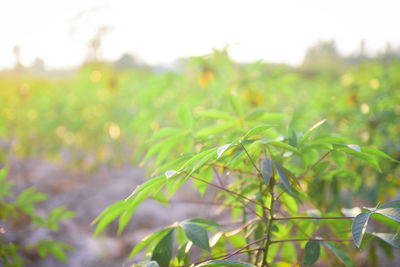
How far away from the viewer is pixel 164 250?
601mm

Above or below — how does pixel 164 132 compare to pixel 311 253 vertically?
above

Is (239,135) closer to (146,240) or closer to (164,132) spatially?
(164,132)

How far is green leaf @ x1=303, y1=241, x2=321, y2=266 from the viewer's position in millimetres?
578

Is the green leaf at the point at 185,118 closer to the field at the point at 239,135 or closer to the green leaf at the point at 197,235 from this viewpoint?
the field at the point at 239,135

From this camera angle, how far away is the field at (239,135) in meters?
0.63

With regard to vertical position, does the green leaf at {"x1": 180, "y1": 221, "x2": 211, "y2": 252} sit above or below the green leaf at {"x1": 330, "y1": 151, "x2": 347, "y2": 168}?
below

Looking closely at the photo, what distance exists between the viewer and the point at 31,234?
2.20m

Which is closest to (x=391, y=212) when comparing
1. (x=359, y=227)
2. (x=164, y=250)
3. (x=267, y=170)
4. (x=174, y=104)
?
(x=359, y=227)

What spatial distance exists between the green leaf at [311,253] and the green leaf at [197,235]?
0.22 metres

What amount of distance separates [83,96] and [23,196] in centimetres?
308

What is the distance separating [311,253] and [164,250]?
0.31 metres

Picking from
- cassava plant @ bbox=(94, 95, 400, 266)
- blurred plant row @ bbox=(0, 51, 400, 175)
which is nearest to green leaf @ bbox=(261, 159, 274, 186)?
cassava plant @ bbox=(94, 95, 400, 266)

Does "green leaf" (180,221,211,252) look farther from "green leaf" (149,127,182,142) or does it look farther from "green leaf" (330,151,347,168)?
"green leaf" (330,151,347,168)

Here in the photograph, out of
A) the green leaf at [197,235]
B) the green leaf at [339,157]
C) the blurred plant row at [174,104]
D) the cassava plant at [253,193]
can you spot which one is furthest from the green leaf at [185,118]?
the blurred plant row at [174,104]
